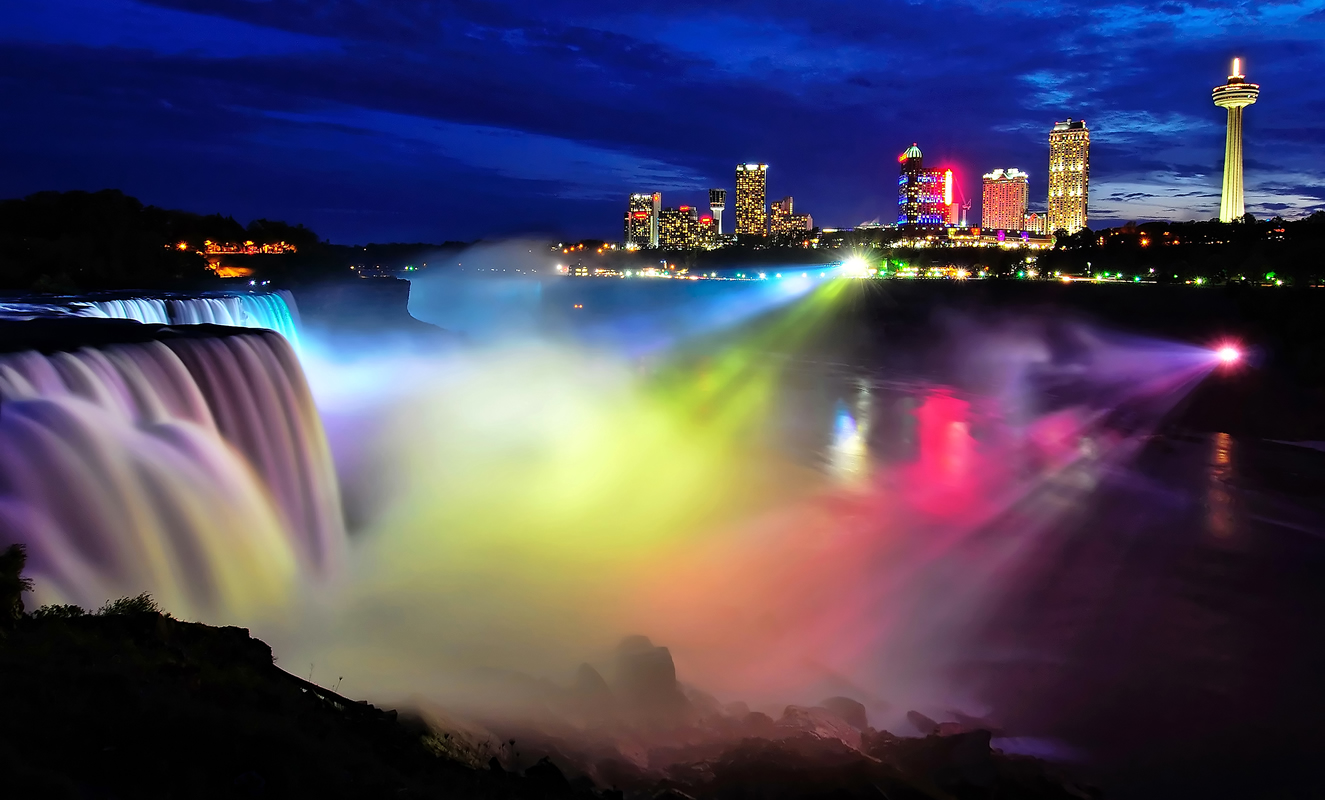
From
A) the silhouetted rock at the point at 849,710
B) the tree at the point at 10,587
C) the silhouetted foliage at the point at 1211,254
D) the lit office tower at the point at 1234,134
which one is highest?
the lit office tower at the point at 1234,134

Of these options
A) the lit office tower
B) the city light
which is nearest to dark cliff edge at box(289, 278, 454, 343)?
the city light

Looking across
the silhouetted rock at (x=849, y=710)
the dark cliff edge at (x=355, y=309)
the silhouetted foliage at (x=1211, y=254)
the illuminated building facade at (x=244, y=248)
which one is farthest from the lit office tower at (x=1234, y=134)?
the silhouetted rock at (x=849, y=710)

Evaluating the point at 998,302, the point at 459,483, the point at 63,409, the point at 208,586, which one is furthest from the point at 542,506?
the point at 998,302

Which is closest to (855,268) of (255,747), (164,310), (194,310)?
(194,310)

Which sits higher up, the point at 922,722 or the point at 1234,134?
the point at 1234,134

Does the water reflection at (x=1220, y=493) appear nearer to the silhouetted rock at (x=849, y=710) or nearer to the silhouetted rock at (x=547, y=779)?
the silhouetted rock at (x=849, y=710)

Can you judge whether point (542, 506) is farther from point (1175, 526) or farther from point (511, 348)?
point (511, 348)

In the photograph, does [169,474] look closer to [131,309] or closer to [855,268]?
[131,309]
